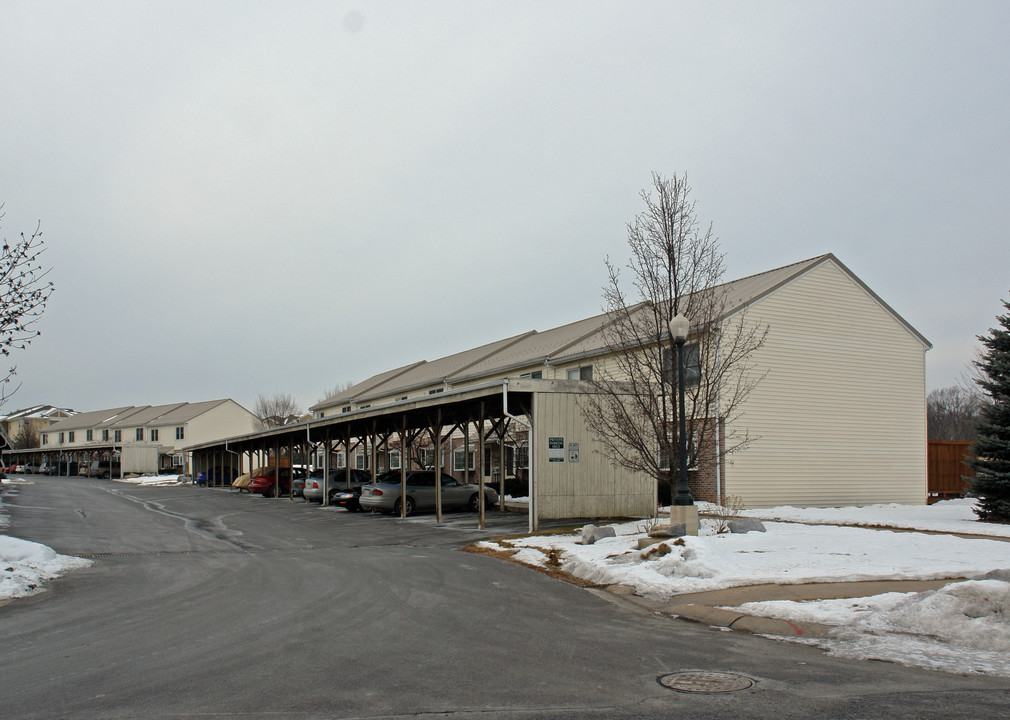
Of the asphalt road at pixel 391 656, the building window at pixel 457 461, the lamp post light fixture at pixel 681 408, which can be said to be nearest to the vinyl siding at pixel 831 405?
the lamp post light fixture at pixel 681 408

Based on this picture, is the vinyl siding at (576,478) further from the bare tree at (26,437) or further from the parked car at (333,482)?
the bare tree at (26,437)

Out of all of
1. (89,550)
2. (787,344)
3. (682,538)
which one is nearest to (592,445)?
(682,538)

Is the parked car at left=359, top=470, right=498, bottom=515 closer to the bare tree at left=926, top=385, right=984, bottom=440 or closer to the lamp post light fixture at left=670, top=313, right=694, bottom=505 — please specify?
the lamp post light fixture at left=670, top=313, right=694, bottom=505

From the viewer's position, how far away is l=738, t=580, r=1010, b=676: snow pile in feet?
23.0

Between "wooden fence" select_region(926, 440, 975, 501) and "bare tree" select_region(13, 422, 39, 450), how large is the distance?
119m

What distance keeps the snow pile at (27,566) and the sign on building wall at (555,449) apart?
33.9 ft

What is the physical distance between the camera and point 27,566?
13344mm

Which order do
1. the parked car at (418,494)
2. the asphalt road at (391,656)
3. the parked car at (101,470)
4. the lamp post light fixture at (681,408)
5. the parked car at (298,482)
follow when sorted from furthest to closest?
1. the parked car at (101,470)
2. the parked car at (298,482)
3. the parked car at (418,494)
4. the lamp post light fixture at (681,408)
5. the asphalt road at (391,656)

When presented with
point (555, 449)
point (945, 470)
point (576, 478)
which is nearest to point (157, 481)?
point (576, 478)

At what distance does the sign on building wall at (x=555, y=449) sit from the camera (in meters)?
19.9

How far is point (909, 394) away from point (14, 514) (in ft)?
104

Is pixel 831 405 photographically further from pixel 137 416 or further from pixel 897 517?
pixel 137 416

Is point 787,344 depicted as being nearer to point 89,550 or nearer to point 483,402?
point 483,402

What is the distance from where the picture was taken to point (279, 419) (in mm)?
101062
